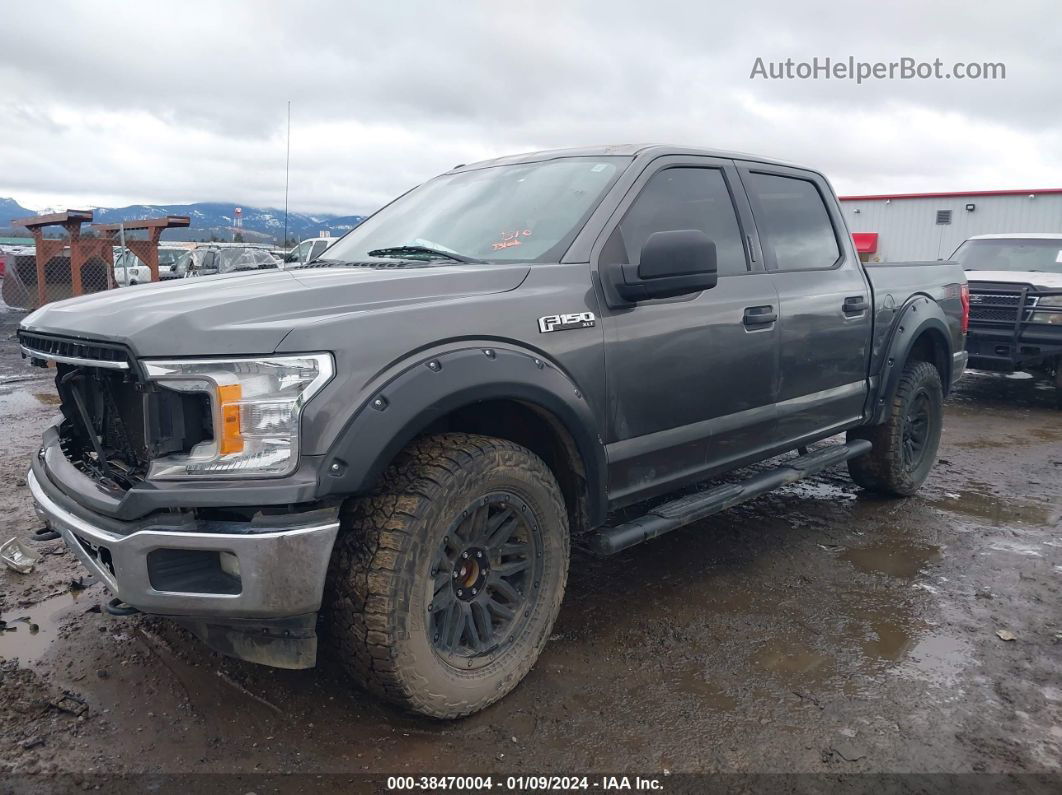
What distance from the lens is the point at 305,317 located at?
7.57 ft

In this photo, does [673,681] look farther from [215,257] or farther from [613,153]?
[215,257]

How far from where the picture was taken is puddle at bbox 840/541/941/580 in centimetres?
405

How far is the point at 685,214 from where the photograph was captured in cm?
352

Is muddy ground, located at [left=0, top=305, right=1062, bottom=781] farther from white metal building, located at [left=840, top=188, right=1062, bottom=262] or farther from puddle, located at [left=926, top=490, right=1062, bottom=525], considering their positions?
white metal building, located at [left=840, top=188, right=1062, bottom=262]

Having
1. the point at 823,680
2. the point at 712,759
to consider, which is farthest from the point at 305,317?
the point at 823,680

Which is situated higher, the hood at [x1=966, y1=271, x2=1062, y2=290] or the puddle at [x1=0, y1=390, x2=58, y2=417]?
the hood at [x1=966, y1=271, x2=1062, y2=290]

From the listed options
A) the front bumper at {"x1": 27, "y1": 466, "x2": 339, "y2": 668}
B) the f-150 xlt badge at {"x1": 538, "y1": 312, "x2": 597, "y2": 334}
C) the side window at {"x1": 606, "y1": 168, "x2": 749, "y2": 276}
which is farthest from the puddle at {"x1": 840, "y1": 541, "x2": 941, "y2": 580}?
the front bumper at {"x1": 27, "y1": 466, "x2": 339, "y2": 668}

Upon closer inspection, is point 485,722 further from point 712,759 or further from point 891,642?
point 891,642

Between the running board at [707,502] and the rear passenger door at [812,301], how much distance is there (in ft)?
0.48

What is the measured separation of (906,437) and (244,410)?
430cm

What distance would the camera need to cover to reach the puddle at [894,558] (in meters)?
4.05

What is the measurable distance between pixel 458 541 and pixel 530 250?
117 centimetres

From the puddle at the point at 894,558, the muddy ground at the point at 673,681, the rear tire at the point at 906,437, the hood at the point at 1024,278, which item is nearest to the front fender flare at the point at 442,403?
the muddy ground at the point at 673,681

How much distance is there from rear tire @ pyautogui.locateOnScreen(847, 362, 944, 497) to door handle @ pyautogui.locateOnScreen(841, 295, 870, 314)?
0.74 m
